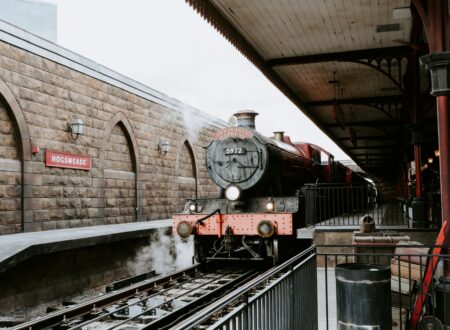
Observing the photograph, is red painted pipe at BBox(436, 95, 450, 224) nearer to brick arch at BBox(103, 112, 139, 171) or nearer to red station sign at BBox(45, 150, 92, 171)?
red station sign at BBox(45, 150, 92, 171)

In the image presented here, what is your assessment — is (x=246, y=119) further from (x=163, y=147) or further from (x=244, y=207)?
(x=163, y=147)

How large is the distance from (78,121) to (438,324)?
9.36 meters

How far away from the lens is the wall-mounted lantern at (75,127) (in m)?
11.4

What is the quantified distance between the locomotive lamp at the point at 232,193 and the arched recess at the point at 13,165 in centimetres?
421

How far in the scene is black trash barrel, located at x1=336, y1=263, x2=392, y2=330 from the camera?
3.92m

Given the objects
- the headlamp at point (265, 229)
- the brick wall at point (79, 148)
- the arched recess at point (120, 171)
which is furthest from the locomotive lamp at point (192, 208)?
the arched recess at point (120, 171)

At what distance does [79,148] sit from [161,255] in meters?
3.57

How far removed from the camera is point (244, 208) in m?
9.08

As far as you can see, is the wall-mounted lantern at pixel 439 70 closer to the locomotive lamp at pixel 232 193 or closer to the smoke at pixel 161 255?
the locomotive lamp at pixel 232 193

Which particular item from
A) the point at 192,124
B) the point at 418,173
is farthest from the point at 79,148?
the point at 192,124

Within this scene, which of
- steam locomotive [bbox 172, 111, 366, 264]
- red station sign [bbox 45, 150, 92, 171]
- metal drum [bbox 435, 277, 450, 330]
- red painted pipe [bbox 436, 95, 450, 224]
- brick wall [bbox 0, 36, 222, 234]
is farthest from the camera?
red station sign [bbox 45, 150, 92, 171]

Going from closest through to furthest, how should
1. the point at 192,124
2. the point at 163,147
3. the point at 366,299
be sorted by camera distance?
the point at 366,299 < the point at 163,147 < the point at 192,124

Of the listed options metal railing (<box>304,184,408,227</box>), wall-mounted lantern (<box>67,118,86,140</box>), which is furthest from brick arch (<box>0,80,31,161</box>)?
metal railing (<box>304,184,408,227</box>)

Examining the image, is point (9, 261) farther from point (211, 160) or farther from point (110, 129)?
point (110, 129)
